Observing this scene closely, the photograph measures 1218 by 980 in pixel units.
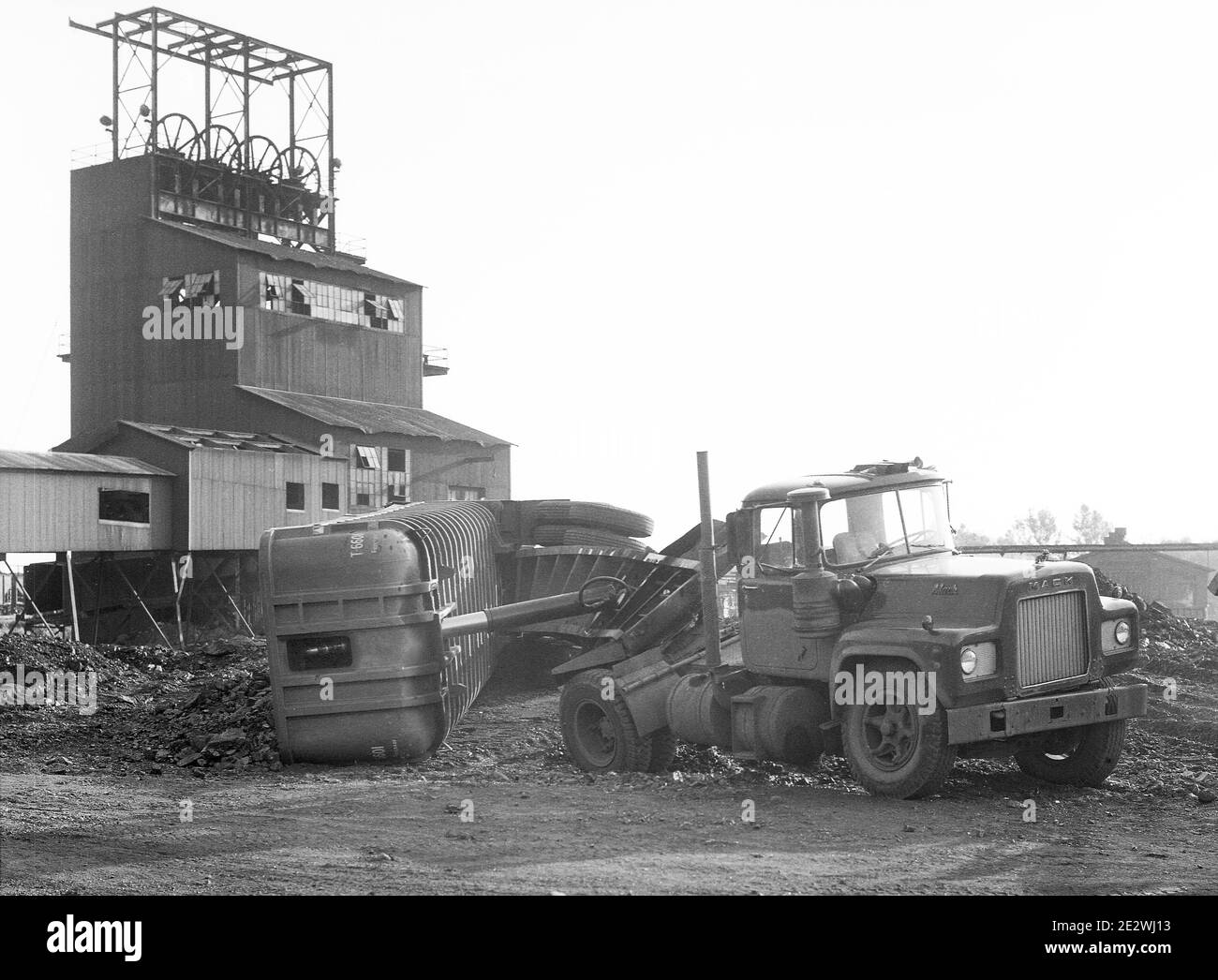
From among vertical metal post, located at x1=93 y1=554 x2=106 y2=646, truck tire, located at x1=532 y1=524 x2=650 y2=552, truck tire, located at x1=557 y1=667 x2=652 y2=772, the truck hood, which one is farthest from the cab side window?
vertical metal post, located at x1=93 y1=554 x2=106 y2=646

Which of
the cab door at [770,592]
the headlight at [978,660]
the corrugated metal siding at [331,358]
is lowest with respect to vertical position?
the headlight at [978,660]

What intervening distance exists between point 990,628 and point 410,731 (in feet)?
22.0

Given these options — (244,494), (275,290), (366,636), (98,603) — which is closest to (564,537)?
(366,636)

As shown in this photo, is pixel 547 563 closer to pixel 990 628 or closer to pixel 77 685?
pixel 77 685

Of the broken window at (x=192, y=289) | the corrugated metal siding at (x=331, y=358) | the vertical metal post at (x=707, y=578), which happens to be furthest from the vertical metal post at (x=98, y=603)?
the vertical metal post at (x=707, y=578)

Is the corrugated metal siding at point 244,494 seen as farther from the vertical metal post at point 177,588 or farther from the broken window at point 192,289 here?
the broken window at point 192,289

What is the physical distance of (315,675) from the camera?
15.3 meters

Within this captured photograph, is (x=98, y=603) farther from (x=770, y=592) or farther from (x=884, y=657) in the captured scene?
(x=884, y=657)

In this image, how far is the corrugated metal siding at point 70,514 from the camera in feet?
120

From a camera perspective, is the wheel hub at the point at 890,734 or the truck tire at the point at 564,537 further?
the truck tire at the point at 564,537

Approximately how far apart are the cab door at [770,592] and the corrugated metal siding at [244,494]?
94.2 feet

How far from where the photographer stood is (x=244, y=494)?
42.6m

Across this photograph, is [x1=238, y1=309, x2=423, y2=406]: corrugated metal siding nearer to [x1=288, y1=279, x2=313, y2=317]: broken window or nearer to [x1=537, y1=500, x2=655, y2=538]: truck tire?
[x1=288, y1=279, x2=313, y2=317]: broken window
